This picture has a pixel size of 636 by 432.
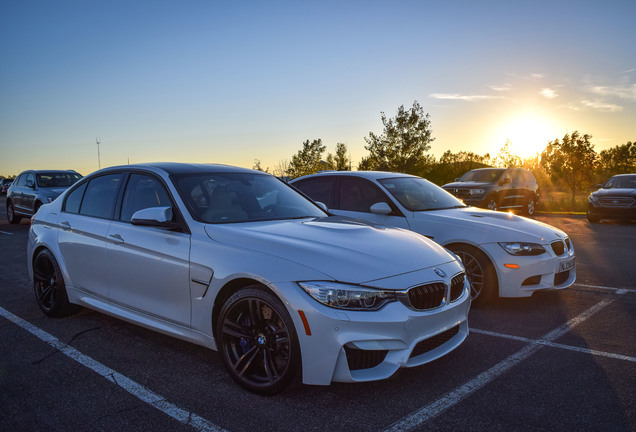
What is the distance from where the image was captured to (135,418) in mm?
2963

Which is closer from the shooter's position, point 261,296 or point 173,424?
point 173,424

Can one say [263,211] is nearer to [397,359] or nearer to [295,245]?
[295,245]

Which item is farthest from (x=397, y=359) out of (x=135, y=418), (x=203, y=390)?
(x=135, y=418)

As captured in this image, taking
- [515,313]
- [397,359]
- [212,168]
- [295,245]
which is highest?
[212,168]

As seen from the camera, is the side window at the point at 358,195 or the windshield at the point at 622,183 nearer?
the side window at the point at 358,195

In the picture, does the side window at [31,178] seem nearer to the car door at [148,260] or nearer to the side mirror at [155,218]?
the car door at [148,260]

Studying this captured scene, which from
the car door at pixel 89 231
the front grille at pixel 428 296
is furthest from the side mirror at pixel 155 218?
the front grille at pixel 428 296

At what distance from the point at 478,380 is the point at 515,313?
206cm

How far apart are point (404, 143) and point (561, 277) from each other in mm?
30301

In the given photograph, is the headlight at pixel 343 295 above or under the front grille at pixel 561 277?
above

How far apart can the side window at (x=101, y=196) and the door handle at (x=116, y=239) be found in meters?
0.28

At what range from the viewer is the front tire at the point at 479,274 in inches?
214

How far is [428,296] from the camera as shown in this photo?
3.31 m

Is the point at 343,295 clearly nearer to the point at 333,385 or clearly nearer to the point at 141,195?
the point at 333,385
